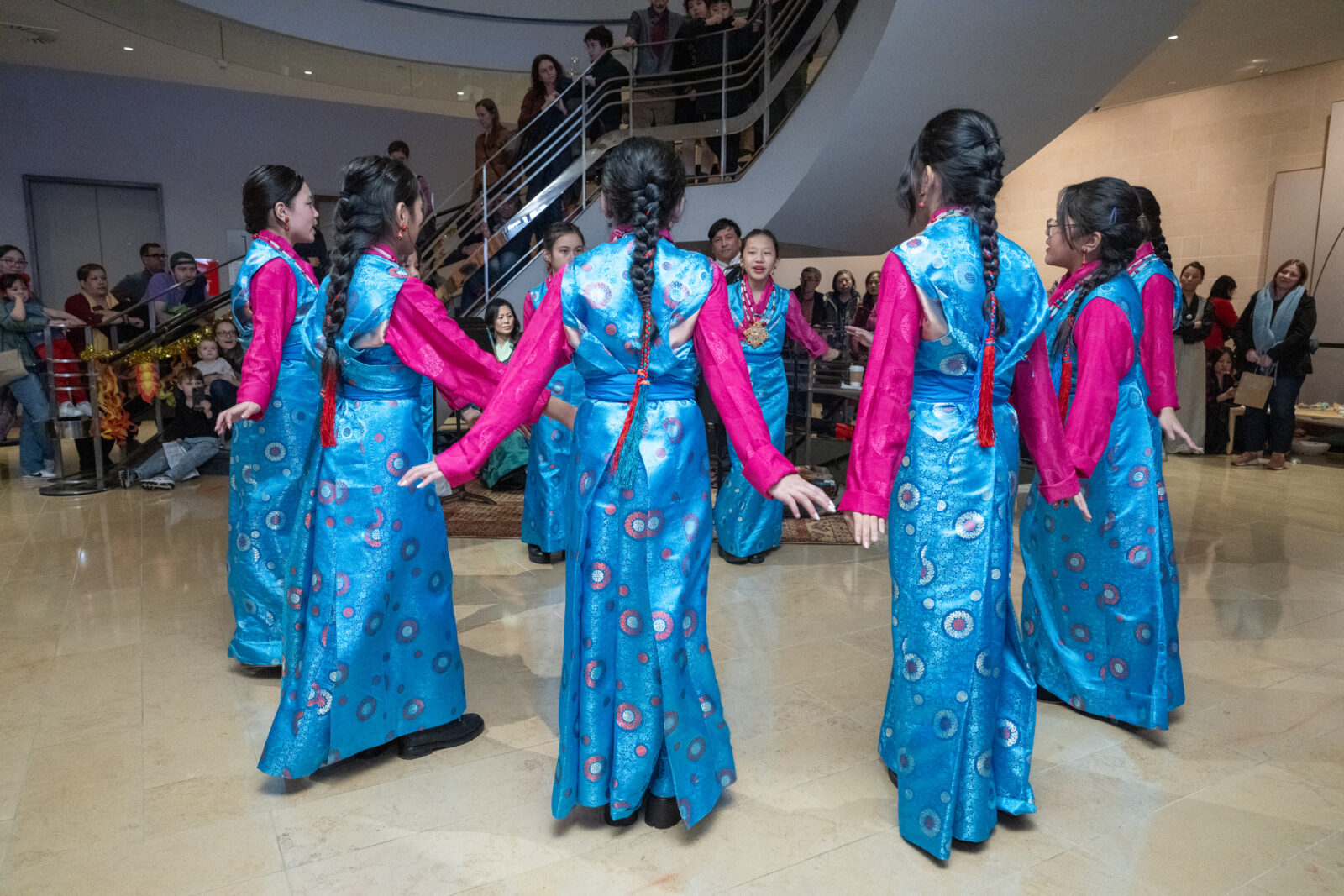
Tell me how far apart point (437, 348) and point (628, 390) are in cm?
59

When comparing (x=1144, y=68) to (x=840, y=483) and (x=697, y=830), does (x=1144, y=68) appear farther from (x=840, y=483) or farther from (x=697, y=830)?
(x=697, y=830)

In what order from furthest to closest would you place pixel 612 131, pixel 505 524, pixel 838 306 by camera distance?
pixel 838 306, pixel 612 131, pixel 505 524

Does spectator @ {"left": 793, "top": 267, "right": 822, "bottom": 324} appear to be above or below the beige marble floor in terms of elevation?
above

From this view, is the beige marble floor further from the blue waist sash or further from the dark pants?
the dark pants

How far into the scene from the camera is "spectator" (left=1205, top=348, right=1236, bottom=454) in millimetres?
7500

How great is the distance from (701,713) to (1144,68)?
8.72 meters

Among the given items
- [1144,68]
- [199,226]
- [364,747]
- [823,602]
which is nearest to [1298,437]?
[1144,68]

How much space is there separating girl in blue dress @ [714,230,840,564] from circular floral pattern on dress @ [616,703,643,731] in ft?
6.53

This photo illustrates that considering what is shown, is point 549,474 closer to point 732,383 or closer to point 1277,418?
point 732,383

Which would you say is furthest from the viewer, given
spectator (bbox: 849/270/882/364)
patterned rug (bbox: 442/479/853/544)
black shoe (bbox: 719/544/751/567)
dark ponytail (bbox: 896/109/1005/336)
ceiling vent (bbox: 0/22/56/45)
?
ceiling vent (bbox: 0/22/56/45)

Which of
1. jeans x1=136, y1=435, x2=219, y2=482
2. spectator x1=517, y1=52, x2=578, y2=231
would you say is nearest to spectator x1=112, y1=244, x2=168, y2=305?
jeans x1=136, y1=435, x2=219, y2=482

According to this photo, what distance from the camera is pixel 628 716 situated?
190cm

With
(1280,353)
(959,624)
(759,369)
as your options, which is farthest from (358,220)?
(1280,353)

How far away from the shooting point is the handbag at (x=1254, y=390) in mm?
6809
